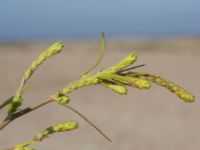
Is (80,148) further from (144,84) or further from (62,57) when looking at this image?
(62,57)

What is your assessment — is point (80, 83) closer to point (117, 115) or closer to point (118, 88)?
point (118, 88)

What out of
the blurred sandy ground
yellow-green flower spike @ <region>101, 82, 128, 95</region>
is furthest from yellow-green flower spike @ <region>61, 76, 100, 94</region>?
the blurred sandy ground

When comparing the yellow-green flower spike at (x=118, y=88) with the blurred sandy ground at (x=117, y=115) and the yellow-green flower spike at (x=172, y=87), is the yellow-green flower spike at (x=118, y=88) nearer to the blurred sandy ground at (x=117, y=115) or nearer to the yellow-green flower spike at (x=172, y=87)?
the yellow-green flower spike at (x=172, y=87)

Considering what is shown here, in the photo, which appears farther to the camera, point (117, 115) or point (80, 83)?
point (117, 115)

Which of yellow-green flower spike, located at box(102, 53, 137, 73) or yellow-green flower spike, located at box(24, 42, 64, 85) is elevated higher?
yellow-green flower spike, located at box(24, 42, 64, 85)

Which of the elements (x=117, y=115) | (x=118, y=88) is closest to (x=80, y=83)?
(x=118, y=88)

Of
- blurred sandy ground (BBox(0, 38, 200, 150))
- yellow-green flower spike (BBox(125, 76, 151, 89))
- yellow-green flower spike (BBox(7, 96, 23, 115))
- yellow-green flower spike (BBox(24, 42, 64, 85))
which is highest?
yellow-green flower spike (BBox(24, 42, 64, 85))

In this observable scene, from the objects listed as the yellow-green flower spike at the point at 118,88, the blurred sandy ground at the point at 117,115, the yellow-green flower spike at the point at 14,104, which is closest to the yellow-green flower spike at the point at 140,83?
the yellow-green flower spike at the point at 118,88

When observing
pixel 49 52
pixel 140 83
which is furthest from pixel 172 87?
pixel 49 52

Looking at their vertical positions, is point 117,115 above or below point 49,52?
below

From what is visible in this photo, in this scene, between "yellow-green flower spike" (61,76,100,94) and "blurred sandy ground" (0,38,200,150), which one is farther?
"blurred sandy ground" (0,38,200,150)

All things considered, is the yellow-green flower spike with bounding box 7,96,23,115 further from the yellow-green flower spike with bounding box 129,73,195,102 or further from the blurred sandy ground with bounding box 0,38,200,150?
the blurred sandy ground with bounding box 0,38,200,150

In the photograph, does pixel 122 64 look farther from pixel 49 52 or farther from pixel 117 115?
pixel 117 115
